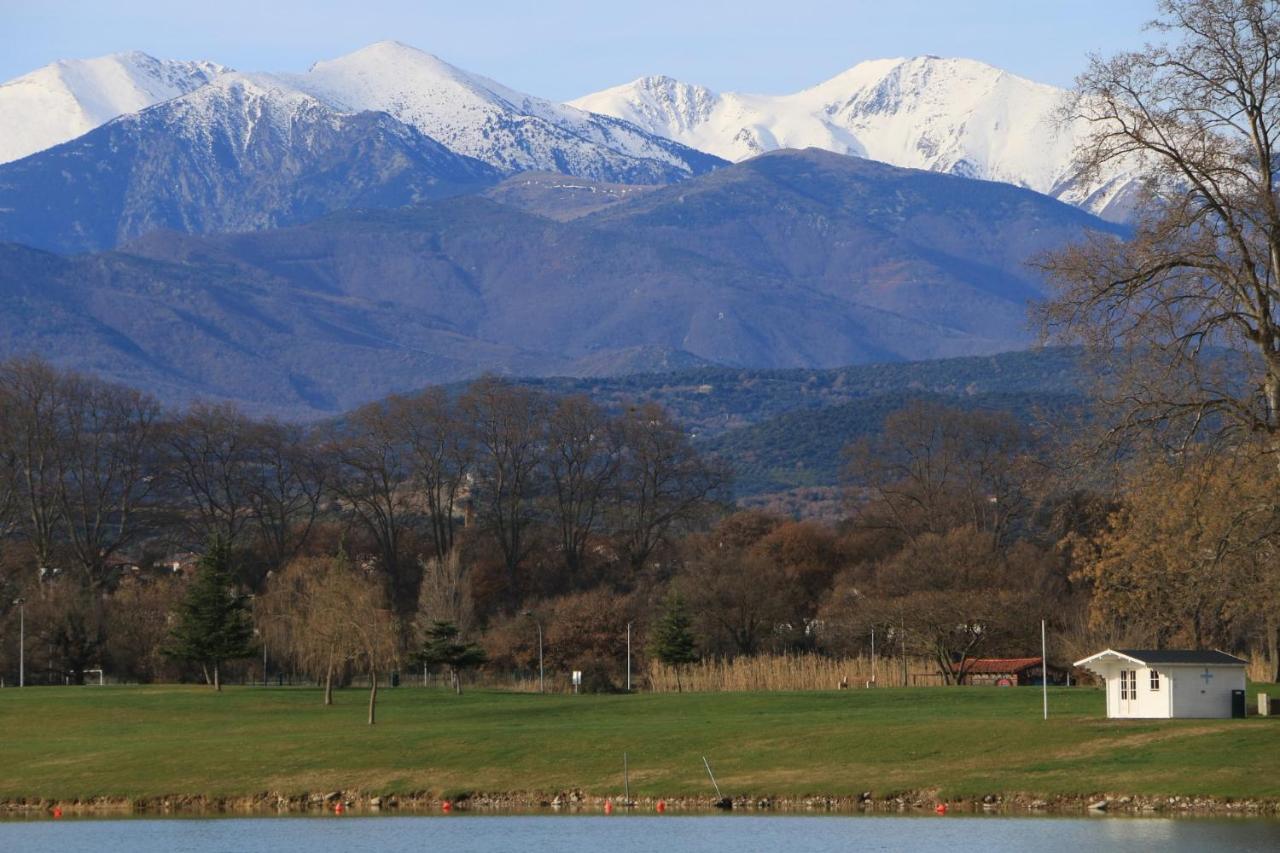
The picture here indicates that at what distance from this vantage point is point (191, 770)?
200 feet

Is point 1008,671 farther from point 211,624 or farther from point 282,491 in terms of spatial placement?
point 282,491

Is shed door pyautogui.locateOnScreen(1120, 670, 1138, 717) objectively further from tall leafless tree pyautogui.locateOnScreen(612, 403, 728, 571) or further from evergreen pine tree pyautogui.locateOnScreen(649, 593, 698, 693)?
tall leafless tree pyautogui.locateOnScreen(612, 403, 728, 571)

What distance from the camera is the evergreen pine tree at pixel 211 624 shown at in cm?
8994

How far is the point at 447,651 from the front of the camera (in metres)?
94.8

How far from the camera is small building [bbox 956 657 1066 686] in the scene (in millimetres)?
93312

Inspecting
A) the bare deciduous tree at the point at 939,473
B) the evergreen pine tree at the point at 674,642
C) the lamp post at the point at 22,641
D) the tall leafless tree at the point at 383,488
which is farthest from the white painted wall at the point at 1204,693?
the tall leafless tree at the point at 383,488

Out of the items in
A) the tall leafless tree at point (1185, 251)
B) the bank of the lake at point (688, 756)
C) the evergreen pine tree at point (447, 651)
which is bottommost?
the bank of the lake at point (688, 756)

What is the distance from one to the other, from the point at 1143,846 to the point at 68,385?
102654 millimetres

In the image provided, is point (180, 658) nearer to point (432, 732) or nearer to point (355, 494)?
point (432, 732)

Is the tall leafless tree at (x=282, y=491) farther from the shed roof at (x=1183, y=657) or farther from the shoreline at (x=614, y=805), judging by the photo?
the shed roof at (x=1183, y=657)

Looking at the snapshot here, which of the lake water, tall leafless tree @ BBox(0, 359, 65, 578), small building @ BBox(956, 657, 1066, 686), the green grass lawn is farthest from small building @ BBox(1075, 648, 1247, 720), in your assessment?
tall leafless tree @ BBox(0, 359, 65, 578)

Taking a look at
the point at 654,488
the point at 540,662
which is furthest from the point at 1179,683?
the point at 654,488

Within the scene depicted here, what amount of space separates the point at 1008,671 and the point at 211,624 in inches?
1354

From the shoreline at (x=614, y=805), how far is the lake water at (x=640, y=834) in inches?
47.3
